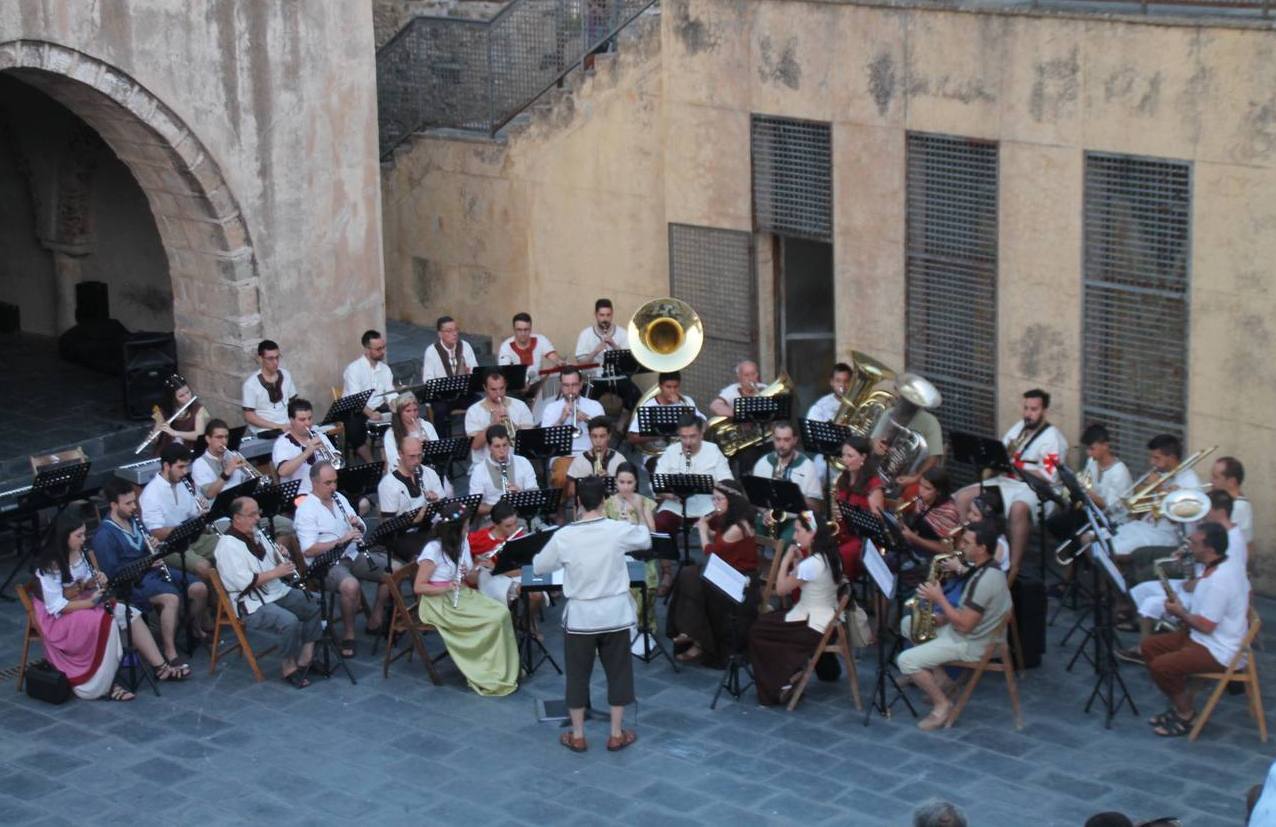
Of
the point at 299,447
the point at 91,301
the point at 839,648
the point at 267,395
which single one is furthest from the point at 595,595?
the point at 91,301

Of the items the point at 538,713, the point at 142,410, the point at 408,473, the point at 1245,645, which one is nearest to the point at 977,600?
the point at 1245,645

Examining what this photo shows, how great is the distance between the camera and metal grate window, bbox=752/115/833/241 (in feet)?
56.1

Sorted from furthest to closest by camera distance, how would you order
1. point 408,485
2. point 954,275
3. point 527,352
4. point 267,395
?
point 527,352 → point 267,395 → point 954,275 → point 408,485

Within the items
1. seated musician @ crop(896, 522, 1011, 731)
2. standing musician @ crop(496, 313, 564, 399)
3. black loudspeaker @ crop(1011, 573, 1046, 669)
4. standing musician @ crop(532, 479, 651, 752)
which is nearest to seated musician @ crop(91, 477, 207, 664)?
standing musician @ crop(532, 479, 651, 752)

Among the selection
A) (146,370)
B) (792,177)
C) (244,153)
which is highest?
(244,153)

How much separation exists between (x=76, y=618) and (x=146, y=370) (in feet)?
18.2

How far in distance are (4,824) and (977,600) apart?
20.0 ft

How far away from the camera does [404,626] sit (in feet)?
44.7

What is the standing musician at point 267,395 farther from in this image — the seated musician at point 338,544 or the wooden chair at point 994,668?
the wooden chair at point 994,668

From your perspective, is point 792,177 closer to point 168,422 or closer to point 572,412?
point 572,412

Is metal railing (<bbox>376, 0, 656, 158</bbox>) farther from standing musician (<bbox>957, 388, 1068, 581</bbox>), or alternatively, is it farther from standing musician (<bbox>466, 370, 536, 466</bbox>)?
standing musician (<bbox>957, 388, 1068, 581</bbox>)

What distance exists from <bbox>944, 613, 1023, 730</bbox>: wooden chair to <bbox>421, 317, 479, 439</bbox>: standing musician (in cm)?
650

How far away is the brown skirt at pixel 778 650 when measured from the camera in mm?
12805

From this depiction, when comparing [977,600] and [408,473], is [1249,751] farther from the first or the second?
[408,473]
